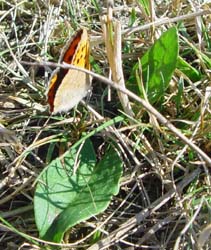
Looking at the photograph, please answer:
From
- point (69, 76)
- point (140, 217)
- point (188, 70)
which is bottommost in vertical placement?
point (140, 217)

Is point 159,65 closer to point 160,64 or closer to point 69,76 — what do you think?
point 160,64

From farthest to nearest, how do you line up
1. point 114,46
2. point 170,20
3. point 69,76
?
point 170,20 → point 114,46 → point 69,76

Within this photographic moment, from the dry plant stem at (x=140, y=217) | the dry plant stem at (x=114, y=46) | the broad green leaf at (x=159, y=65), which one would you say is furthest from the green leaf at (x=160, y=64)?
the dry plant stem at (x=140, y=217)

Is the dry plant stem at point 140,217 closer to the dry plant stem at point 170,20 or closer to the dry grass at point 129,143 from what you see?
the dry grass at point 129,143

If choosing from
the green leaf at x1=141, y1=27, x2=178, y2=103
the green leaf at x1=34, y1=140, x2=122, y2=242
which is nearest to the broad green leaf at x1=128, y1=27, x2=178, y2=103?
the green leaf at x1=141, y1=27, x2=178, y2=103

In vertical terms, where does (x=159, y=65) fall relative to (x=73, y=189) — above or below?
above

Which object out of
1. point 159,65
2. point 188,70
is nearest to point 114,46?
point 159,65

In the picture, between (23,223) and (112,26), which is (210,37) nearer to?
(112,26)

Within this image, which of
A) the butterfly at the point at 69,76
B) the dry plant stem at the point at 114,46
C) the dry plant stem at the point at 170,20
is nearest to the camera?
the butterfly at the point at 69,76
